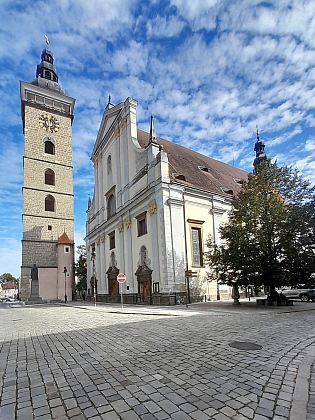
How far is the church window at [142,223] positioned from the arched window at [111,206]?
7353 millimetres

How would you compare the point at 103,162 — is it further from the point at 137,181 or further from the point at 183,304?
the point at 183,304

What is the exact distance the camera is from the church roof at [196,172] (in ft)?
83.1

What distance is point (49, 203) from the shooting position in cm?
4322

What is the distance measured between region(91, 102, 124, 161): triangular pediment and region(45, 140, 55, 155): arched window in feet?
29.9

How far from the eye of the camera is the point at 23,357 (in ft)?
20.8

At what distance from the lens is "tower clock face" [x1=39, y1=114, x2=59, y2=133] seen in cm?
4438

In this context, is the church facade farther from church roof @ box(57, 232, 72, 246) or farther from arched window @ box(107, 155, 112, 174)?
church roof @ box(57, 232, 72, 246)

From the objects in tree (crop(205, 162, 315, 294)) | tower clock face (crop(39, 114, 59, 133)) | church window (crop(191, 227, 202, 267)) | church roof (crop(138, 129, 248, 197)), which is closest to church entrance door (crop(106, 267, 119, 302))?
church window (crop(191, 227, 202, 267))

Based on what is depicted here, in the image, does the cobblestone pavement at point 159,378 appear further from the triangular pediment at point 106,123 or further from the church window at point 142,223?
the triangular pediment at point 106,123

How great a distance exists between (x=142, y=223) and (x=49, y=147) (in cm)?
2676

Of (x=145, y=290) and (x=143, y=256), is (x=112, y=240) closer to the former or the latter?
(x=143, y=256)

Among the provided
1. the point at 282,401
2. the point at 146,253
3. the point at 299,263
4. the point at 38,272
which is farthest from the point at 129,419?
the point at 38,272

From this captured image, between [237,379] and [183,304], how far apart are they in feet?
54.4

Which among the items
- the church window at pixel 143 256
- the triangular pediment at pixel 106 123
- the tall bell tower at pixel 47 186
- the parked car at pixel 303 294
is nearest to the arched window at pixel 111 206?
the triangular pediment at pixel 106 123
